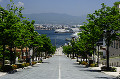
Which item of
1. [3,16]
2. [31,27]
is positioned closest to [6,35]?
[3,16]

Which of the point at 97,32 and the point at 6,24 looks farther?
the point at 97,32

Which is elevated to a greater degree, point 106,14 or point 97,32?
point 106,14

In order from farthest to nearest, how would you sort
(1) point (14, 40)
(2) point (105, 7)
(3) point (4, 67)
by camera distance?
(2) point (105, 7), (1) point (14, 40), (3) point (4, 67)

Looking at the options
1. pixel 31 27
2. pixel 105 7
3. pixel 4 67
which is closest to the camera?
pixel 4 67

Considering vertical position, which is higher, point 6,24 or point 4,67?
point 6,24

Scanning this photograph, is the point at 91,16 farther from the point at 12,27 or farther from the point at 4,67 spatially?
the point at 4,67

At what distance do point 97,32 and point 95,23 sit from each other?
323 centimetres

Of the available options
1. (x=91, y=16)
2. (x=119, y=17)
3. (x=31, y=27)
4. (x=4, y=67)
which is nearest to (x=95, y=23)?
(x=91, y=16)

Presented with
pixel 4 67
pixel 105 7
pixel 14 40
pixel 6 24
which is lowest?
pixel 4 67

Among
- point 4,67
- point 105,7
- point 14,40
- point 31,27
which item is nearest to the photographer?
point 4,67

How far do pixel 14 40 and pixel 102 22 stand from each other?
515 inches

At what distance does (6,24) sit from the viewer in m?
34.1

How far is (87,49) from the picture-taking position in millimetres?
59625

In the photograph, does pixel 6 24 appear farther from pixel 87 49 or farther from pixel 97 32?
pixel 87 49
